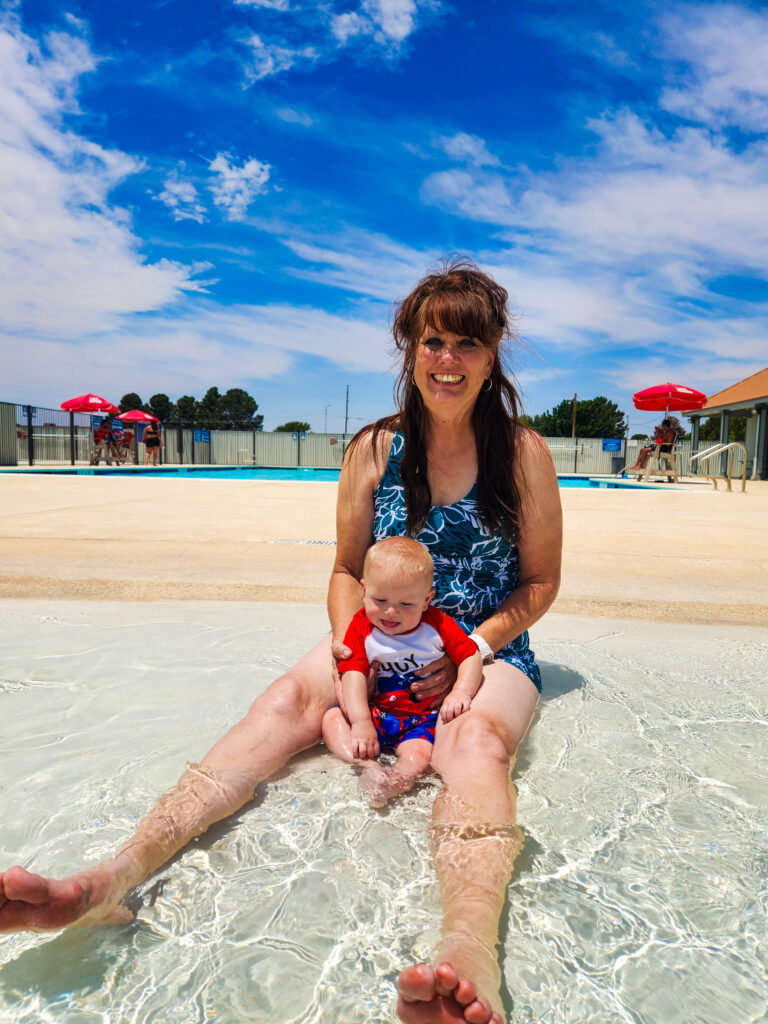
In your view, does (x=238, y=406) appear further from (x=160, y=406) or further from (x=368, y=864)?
(x=368, y=864)

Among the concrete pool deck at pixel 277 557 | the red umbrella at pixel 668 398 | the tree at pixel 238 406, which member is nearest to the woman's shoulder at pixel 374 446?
the concrete pool deck at pixel 277 557

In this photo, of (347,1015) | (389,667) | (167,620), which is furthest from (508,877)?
(167,620)

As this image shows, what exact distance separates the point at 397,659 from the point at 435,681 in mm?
122

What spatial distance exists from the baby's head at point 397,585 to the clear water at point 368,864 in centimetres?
43

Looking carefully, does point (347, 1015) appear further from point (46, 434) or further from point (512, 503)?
point (46, 434)

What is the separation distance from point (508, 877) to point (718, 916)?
402 mm

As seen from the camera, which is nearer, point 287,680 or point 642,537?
point 287,680

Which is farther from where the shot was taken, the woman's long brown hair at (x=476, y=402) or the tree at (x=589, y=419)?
the tree at (x=589, y=419)

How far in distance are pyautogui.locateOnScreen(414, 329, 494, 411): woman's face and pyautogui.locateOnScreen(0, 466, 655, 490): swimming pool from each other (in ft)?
51.2

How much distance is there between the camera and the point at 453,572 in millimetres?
2254

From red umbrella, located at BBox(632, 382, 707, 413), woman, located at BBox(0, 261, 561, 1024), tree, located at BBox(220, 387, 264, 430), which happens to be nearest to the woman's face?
woman, located at BBox(0, 261, 561, 1024)

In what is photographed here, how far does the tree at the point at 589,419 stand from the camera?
6825 centimetres

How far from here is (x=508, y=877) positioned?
132 cm

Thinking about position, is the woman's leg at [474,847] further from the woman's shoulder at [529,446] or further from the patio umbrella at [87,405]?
the patio umbrella at [87,405]
